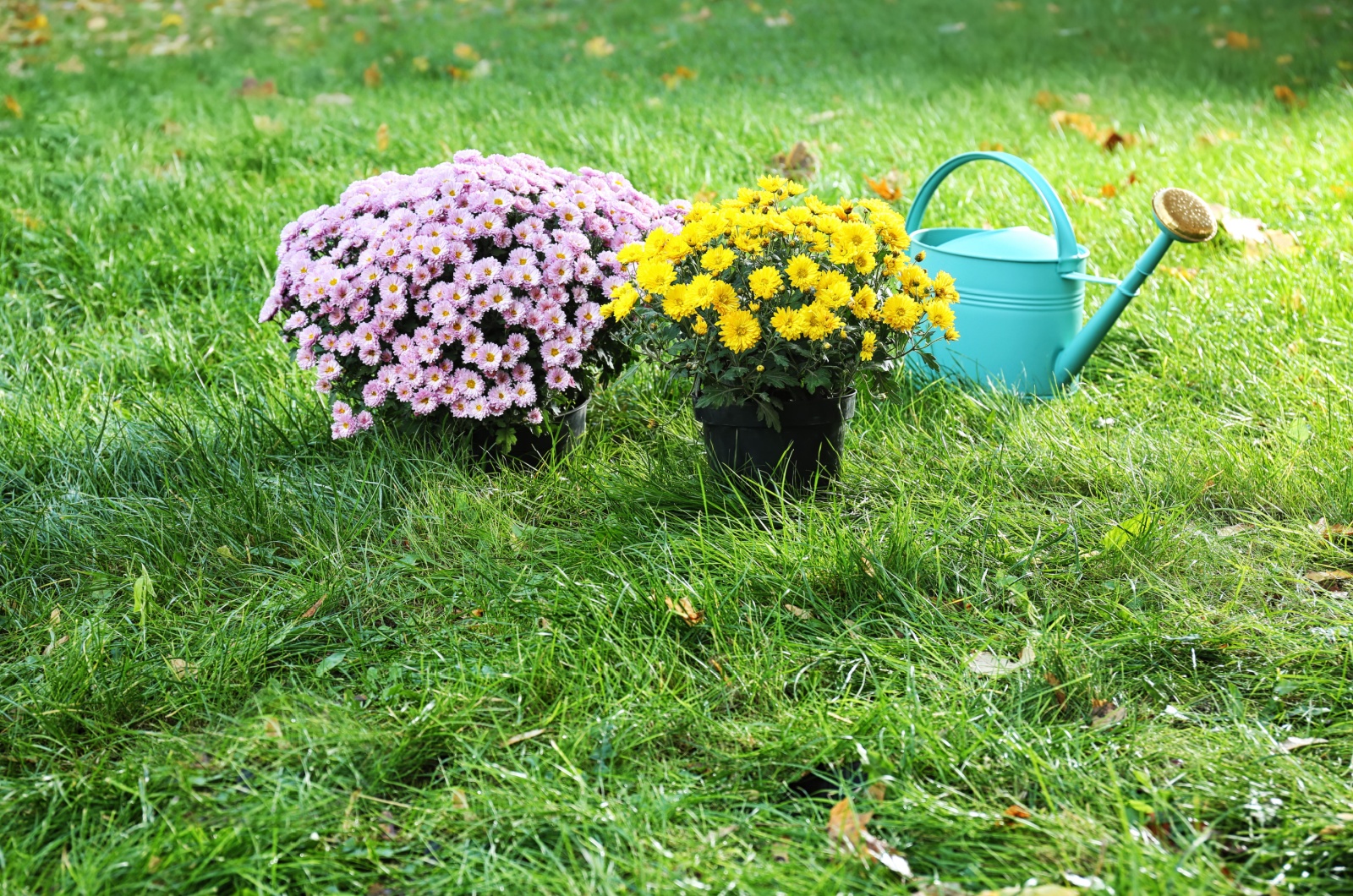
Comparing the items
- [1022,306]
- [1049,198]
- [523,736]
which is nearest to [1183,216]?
[1049,198]

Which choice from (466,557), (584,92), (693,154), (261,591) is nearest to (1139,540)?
(466,557)

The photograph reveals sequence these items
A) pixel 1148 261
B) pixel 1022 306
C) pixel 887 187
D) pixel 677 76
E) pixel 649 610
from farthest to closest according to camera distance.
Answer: pixel 677 76 → pixel 887 187 → pixel 1022 306 → pixel 1148 261 → pixel 649 610

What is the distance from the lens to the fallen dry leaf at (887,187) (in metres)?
3.65

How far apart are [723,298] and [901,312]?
330 mm

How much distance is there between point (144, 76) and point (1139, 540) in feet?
17.1

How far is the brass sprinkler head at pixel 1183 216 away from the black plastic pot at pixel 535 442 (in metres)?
1.30

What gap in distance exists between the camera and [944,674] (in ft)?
5.62

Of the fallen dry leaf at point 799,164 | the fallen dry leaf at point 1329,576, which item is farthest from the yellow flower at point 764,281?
the fallen dry leaf at point 799,164

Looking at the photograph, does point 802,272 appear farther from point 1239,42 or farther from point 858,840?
point 1239,42

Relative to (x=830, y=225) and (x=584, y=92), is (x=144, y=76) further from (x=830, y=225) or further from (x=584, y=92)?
(x=830, y=225)

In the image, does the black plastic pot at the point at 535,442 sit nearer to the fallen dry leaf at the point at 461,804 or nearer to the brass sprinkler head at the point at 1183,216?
the fallen dry leaf at the point at 461,804

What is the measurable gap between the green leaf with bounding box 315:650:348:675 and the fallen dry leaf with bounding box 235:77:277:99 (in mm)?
3996

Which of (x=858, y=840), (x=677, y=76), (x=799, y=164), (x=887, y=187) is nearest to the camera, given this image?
(x=858, y=840)

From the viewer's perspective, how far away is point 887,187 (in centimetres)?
364
